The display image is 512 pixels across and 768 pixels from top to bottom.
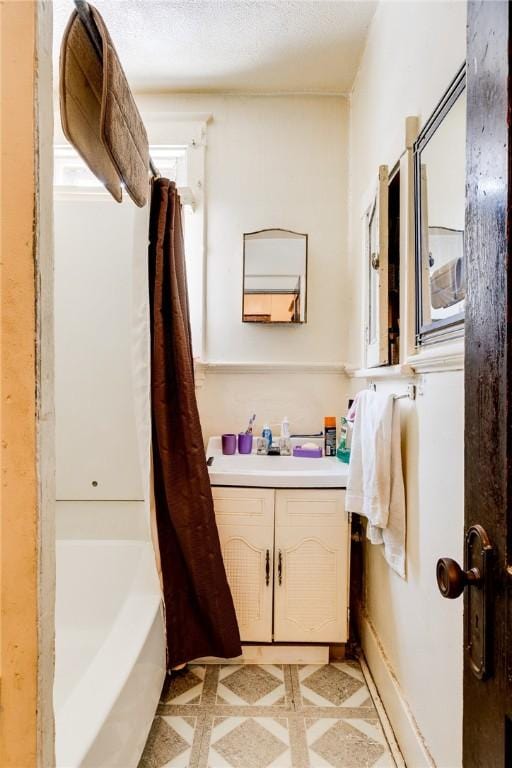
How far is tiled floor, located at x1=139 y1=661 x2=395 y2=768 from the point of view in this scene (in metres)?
1.51

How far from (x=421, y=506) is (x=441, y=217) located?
0.79m

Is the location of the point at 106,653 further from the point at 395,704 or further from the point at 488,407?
the point at 488,407

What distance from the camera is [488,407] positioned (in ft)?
1.98

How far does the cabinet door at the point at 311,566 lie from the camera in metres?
1.95

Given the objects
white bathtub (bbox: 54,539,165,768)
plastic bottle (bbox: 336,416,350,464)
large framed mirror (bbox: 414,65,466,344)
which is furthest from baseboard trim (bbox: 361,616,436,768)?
large framed mirror (bbox: 414,65,466,344)

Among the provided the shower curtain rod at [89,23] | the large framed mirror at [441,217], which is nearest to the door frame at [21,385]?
the shower curtain rod at [89,23]

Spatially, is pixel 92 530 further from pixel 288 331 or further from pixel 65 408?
pixel 288 331

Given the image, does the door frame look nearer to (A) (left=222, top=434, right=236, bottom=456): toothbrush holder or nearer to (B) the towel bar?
(B) the towel bar

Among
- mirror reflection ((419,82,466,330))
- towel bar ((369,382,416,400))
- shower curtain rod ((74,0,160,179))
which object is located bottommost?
towel bar ((369,382,416,400))

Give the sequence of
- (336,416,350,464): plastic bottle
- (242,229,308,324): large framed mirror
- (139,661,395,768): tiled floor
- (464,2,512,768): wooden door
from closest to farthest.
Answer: (464,2,512,768): wooden door, (139,661,395,768): tiled floor, (336,416,350,464): plastic bottle, (242,229,308,324): large framed mirror

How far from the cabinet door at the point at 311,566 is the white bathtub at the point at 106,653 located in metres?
0.52

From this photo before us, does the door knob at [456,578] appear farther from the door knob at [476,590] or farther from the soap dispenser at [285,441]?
the soap dispenser at [285,441]

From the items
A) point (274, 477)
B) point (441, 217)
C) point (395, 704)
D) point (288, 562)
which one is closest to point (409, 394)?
point (441, 217)

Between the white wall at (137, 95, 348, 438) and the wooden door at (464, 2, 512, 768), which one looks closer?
the wooden door at (464, 2, 512, 768)
